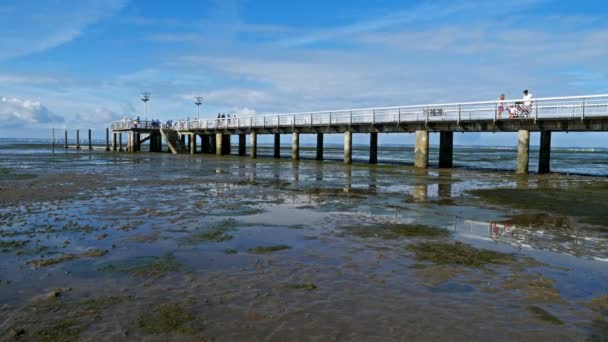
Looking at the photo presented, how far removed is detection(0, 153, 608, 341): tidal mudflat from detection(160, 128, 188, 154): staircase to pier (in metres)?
42.0

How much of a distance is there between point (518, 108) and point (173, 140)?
132ft

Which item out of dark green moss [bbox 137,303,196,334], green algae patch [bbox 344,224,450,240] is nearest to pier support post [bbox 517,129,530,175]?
green algae patch [bbox 344,224,450,240]

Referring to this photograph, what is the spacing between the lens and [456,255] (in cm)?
754

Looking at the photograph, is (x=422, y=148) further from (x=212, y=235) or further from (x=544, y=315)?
(x=544, y=315)

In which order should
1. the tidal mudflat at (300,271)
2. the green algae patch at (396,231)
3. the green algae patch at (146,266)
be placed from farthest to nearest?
1. the green algae patch at (396,231)
2. the green algae patch at (146,266)
3. the tidal mudflat at (300,271)

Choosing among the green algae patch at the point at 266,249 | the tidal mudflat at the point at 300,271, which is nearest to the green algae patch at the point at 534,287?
Answer: the tidal mudflat at the point at 300,271

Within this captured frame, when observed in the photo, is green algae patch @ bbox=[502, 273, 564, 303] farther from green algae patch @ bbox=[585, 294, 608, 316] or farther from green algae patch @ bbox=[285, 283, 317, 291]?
green algae patch @ bbox=[285, 283, 317, 291]

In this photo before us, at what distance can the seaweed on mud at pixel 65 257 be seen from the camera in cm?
681

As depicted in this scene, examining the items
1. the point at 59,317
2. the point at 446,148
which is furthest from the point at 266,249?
the point at 446,148

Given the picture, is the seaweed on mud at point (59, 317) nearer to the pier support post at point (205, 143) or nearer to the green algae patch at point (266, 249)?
the green algae patch at point (266, 249)

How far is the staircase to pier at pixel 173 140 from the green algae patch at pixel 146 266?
49.0 metres

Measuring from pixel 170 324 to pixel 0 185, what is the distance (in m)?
16.3

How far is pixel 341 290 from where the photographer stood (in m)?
5.81

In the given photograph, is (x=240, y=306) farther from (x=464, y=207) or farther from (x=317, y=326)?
(x=464, y=207)
